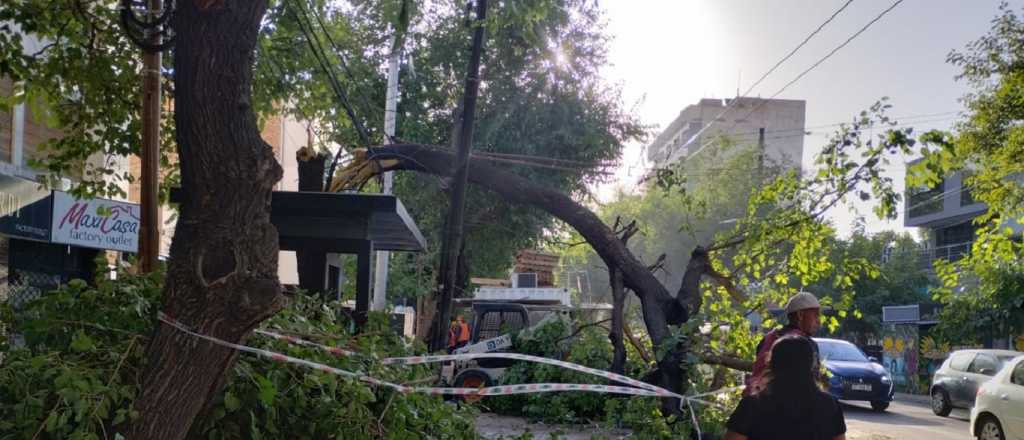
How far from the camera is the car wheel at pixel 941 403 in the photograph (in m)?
19.0

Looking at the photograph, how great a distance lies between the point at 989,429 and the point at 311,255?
9.26 metres

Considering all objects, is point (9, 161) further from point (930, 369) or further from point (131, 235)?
point (930, 369)

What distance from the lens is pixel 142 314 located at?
16.4 feet

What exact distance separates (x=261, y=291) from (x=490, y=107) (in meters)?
15.9

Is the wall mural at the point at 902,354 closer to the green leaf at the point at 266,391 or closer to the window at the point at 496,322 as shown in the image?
the window at the point at 496,322

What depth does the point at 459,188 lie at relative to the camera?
1034cm

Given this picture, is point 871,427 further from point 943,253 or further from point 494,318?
point 943,253

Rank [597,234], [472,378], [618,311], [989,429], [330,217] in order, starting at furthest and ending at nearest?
[472,378] → [989,429] → [330,217] → [597,234] → [618,311]

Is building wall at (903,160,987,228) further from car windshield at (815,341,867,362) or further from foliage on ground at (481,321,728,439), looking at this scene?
foliage on ground at (481,321,728,439)

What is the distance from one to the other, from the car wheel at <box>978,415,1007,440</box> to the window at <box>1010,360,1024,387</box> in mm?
591

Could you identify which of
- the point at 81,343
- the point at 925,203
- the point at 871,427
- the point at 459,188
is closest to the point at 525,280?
the point at 871,427

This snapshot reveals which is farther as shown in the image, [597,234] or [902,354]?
[902,354]

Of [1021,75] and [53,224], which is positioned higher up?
[1021,75]

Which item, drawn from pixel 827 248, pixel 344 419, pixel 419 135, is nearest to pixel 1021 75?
pixel 827 248
